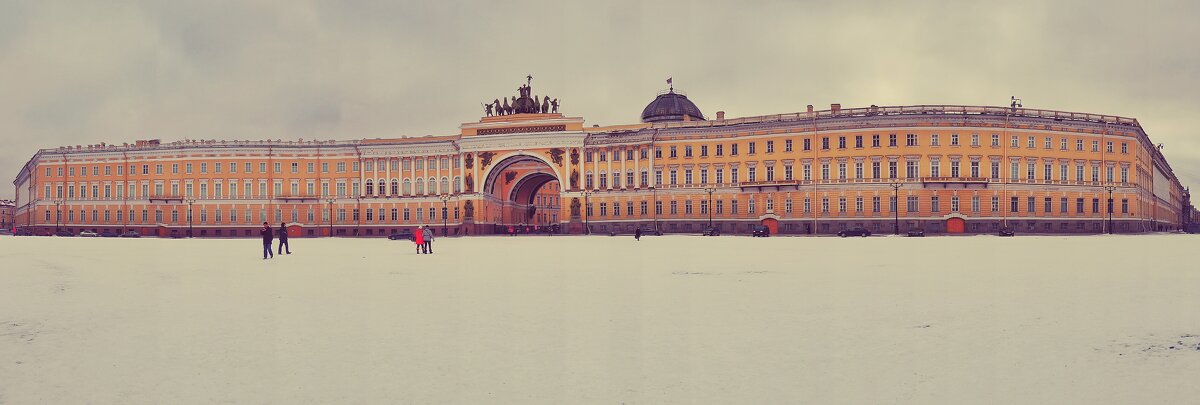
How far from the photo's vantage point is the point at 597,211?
84.3 meters

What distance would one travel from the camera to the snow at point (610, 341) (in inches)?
282

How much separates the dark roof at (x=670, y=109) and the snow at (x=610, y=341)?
7435 cm

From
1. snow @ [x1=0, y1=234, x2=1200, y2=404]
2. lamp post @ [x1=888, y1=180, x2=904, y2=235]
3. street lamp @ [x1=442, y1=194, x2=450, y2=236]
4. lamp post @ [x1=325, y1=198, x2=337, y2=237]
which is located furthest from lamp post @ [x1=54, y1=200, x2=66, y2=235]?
lamp post @ [x1=888, y1=180, x2=904, y2=235]

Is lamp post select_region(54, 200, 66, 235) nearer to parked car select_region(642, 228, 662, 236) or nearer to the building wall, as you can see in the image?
the building wall

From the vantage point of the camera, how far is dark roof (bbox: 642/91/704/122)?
301 feet

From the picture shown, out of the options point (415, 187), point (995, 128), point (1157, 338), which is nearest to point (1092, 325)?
point (1157, 338)

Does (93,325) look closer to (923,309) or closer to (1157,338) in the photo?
(923,309)

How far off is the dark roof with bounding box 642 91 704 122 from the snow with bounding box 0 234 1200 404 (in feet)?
244

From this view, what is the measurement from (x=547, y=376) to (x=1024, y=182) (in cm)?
7430

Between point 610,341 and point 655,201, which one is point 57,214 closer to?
point 655,201

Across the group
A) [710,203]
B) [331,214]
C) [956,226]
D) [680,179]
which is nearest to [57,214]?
[331,214]

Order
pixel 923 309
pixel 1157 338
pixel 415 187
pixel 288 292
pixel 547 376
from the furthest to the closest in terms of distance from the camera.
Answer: pixel 415 187 → pixel 288 292 → pixel 923 309 → pixel 1157 338 → pixel 547 376

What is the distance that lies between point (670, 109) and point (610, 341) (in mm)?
83994

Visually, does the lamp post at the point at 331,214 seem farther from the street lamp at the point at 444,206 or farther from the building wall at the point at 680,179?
the street lamp at the point at 444,206
